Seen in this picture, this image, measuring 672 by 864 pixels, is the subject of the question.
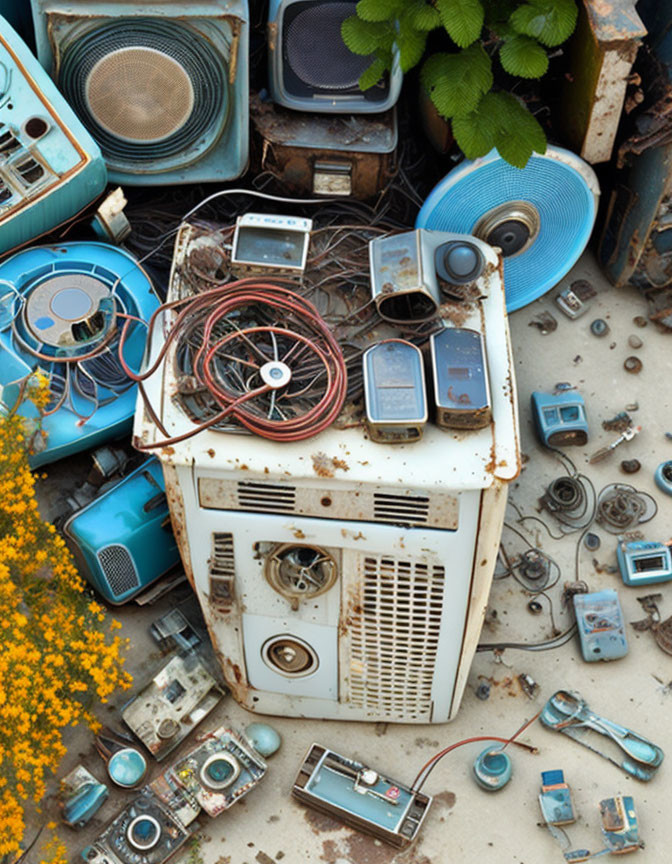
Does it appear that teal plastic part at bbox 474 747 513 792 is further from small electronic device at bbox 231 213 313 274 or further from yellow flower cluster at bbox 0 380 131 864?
small electronic device at bbox 231 213 313 274

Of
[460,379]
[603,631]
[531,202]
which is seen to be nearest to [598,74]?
[531,202]

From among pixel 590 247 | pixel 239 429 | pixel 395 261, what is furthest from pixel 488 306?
pixel 590 247

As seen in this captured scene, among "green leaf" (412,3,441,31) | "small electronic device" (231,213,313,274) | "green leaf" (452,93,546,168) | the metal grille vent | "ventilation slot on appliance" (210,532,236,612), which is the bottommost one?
the metal grille vent

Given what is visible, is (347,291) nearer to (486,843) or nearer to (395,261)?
(395,261)

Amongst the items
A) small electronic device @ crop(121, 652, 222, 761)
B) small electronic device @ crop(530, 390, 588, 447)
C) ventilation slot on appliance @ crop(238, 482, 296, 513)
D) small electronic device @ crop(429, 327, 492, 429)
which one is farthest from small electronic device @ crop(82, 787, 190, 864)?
small electronic device @ crop(530, 390, 588, 447)

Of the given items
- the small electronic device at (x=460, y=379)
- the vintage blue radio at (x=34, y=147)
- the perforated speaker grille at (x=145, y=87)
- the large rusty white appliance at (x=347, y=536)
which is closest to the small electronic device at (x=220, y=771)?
the large rusty white appliance at (x=347, y=536)

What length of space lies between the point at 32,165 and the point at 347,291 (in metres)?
1.54

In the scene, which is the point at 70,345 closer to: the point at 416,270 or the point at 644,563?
the point at 416,270

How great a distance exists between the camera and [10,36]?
16.4 feet

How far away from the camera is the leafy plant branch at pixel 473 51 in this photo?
4.69 metres

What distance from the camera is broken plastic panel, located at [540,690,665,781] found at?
5215 mm

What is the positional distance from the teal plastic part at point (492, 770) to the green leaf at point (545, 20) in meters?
3.11

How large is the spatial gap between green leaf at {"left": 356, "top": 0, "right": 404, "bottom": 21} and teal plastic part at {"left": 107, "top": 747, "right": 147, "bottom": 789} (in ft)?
11.0

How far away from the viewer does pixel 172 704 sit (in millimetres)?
5266
